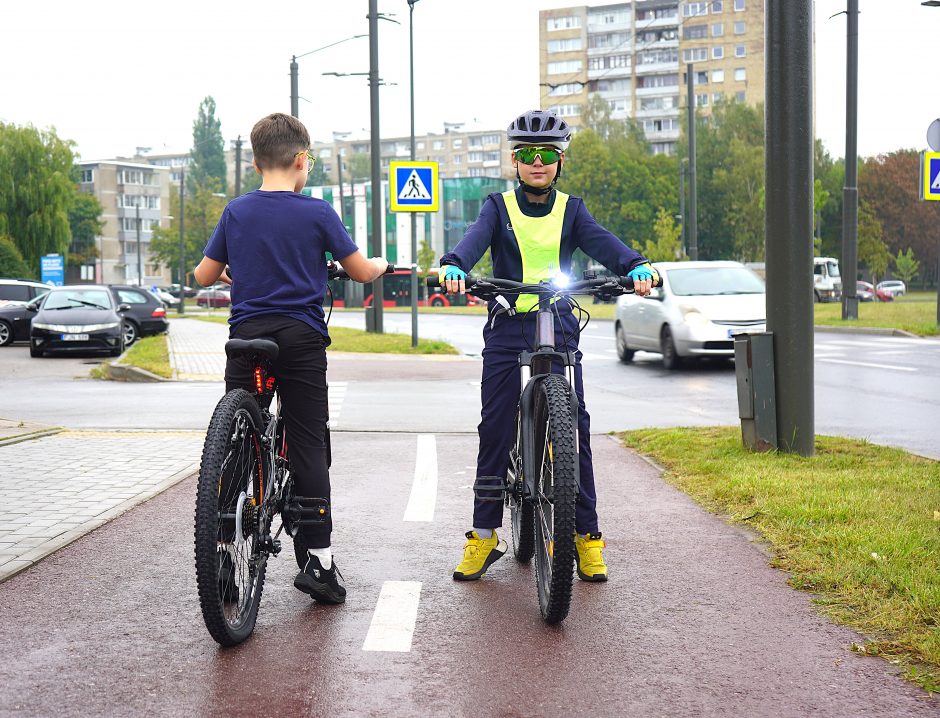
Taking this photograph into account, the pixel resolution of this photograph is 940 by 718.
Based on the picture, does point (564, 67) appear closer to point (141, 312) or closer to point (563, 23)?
point (563, 23)

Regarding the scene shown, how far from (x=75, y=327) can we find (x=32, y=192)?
4156 cm

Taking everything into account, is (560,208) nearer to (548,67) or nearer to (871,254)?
(871,254)

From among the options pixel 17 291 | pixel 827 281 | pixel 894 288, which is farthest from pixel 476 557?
pixel 894 288

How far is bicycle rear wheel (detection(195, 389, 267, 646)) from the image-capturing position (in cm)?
389

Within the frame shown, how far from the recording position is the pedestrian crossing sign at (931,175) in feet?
71.0

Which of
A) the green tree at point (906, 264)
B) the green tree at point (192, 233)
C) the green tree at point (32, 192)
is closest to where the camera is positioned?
the green tree at point (32, 192)

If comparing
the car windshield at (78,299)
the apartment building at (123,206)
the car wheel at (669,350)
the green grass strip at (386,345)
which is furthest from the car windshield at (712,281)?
the apartment building at (123,206)

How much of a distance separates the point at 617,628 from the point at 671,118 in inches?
4675

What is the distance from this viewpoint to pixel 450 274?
475cm

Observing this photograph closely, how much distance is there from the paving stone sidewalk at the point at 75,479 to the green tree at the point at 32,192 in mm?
54829

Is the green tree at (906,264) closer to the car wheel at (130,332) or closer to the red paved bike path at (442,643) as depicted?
the car wheel at (130,332)

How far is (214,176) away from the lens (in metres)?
140

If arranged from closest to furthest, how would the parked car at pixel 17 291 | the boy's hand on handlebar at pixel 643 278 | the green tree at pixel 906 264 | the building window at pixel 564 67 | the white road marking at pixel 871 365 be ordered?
the boy's hand on handlebar at pixel 643 278, the white road marking at pixel 871 365, the parked car at pixel 17 291, the green tree at pixel 906 264, the building window at pixel 564 67

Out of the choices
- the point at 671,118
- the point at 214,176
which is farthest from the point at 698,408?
the point at 214,176
